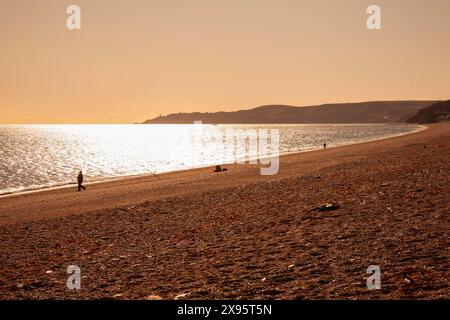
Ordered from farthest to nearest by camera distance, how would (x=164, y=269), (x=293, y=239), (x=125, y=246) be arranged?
(x=125, y=246), (x=293, y=239), (x=164, y=269)

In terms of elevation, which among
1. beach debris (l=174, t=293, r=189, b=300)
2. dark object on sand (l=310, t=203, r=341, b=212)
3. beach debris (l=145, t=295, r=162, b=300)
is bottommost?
beach debris (l=145, t=295, r=162, b=300)

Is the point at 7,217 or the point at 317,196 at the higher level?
the point at 317,196

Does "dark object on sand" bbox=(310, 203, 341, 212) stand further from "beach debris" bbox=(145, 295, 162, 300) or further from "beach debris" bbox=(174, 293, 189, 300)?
"beach debris" bbox=(145, 295, 162, 300)

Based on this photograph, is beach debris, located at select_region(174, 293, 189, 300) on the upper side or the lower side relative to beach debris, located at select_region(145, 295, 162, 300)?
upper

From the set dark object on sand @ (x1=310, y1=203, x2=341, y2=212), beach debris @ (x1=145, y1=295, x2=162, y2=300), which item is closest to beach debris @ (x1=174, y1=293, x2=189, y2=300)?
beach debris @ (x1=145, y1=295, x2=162, y2=300)

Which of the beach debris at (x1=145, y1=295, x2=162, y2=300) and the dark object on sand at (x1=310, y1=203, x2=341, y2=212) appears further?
the dark object on sand at (x1=310, y1=203, x2=341, y2=212)

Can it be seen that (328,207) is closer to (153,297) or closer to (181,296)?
(181,296)

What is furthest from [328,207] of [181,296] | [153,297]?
[153,297]

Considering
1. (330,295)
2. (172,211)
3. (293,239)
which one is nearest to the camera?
(330,295)

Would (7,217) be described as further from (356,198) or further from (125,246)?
(356,198)

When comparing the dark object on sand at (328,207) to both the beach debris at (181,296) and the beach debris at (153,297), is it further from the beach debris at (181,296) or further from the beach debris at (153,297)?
the beach debris at (153,297)

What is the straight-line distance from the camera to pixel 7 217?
22234 mm
